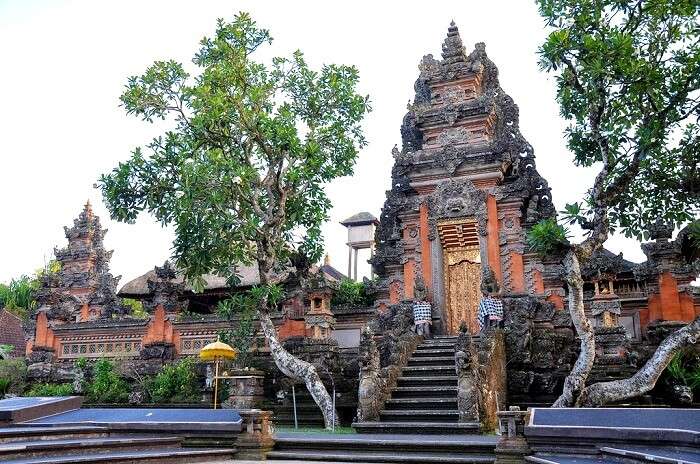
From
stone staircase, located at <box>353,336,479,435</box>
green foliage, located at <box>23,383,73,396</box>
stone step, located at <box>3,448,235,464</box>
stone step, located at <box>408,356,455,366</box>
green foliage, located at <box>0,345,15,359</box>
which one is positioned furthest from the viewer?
green foliage, located at <box>0,345,15,359</box>

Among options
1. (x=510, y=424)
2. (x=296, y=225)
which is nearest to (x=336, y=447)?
(x=510, y=424)

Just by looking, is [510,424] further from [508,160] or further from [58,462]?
[508,160]

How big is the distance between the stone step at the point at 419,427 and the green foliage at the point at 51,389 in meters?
9.37

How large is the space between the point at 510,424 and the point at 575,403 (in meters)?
2.46

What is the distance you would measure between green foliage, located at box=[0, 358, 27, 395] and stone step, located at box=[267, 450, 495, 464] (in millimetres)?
11551

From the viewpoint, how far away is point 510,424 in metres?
8.17

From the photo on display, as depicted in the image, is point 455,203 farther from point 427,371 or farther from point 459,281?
point 427,371

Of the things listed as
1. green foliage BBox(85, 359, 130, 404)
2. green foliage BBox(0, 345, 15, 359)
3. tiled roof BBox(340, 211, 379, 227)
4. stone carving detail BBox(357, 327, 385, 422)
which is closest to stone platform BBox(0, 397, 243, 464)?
stone carving detail BBox(357, 327, 385, 422)

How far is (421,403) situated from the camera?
1120 centimetres

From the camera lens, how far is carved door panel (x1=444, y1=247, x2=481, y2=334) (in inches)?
599

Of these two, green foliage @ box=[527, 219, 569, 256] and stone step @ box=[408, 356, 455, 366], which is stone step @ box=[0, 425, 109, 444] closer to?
stone step @ box=[408, 356, 455, 366]

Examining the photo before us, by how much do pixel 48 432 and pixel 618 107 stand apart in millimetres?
9894

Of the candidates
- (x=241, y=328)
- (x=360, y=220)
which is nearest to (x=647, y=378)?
(x=241, y=328)

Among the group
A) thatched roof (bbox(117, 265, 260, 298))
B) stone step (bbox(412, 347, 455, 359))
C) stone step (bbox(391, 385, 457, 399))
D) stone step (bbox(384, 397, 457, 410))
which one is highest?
thatched roof (bbox(117, 265, 260, 298))
